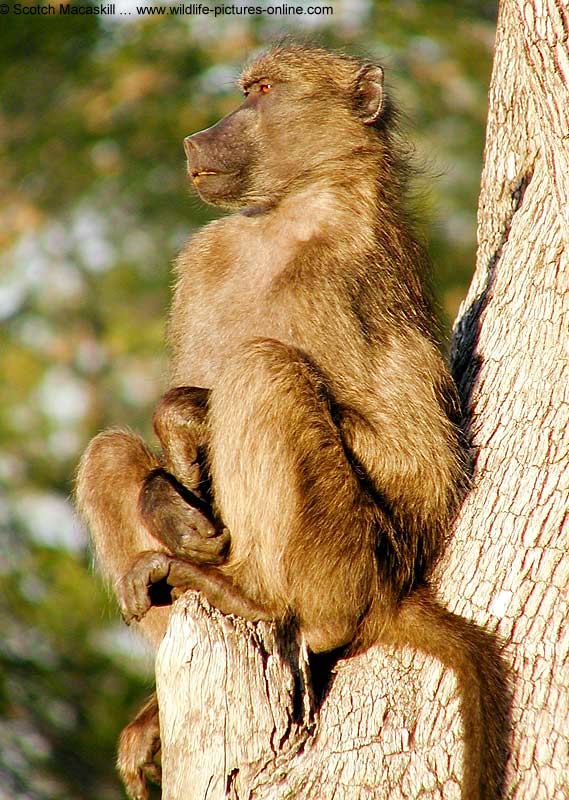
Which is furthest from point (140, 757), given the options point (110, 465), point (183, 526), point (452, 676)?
point (452, 676)

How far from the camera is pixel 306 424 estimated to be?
3334mm

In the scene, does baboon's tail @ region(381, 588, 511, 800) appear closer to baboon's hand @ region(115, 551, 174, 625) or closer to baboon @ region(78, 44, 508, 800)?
baboon @ region(78, 44, 508, 800)

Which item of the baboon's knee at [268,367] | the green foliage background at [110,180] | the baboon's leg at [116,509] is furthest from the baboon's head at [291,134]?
the green foliage background at [110,180]

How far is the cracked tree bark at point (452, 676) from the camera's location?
9.45 feet

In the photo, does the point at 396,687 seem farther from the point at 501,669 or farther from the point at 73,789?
the point at 73,789

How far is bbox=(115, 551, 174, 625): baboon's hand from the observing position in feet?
11.5

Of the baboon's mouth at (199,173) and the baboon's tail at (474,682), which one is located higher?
the baboon's mouth at (199,173)

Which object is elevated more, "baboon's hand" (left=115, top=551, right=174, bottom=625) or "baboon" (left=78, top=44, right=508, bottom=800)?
"baboon" (left=78, top=44, right=508, bottom=800)

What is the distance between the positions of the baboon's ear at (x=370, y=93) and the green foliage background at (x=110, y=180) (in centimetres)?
665

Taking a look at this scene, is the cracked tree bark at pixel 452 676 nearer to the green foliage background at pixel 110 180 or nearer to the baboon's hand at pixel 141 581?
the baboon's hand at pixel 141 581

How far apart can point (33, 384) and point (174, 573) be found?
28.3ft

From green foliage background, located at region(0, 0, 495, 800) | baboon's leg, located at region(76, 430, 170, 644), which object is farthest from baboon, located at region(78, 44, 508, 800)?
green foliage background, located at region(0, 0, 495, 800)

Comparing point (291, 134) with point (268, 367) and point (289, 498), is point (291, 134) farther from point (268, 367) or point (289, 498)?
point (289, 498)

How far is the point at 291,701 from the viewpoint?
3109 mm
